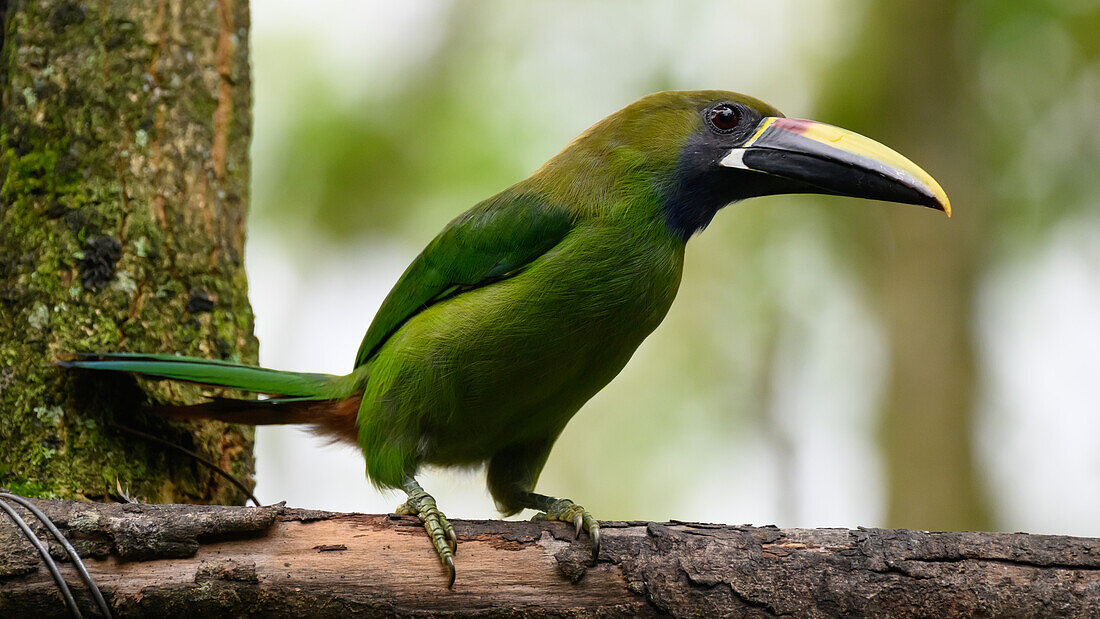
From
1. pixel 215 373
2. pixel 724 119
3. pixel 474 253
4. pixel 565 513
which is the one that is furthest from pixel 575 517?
pixel 724 119

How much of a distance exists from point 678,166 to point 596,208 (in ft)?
1.07

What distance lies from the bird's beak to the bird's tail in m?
1.58

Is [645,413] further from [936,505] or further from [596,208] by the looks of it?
[596,208]

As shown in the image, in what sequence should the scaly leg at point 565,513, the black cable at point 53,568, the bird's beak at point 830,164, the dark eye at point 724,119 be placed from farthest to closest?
the dark eye at point 724,119, the bird's beak at point 830,164, the scaly leg at point 565,513, the black cable at point 53,568

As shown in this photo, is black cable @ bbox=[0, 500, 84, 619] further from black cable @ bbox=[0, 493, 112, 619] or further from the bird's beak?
the bird's beak

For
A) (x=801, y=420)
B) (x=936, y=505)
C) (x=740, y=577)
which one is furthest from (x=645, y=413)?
(x=740, y=577)

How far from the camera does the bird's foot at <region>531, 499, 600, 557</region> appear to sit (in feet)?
8.39

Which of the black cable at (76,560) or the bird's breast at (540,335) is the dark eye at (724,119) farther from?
the black cable at (76,560)

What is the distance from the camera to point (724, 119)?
3.34m

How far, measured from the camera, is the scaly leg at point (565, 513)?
Answer: 8.48 ft

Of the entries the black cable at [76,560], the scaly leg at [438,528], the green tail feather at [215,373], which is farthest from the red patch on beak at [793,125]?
the black cable at [76,560]

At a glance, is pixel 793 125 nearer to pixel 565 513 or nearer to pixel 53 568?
pixel 565 513

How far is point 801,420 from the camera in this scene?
25.3 ft

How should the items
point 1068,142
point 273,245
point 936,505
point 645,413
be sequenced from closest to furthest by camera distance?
1. point 936,505
2. point 1068,142
3. point 273,245
4. point 645,413
